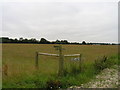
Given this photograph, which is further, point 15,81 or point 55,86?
point 15,81

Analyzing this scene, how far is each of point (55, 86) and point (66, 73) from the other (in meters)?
1.74

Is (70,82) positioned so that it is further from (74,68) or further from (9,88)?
(9,88)

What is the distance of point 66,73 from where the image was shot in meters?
6.63

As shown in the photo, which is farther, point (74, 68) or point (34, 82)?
point (74, 68)

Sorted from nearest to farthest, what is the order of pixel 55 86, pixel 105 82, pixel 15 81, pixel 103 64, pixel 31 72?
pixel 55 86, pixel 15 81, pixel 105 82, pixel 31 72, pixel 103 64

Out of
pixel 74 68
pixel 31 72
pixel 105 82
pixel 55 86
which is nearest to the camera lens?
pixel 55 86

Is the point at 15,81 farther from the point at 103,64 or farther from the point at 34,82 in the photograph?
the point at 103,64

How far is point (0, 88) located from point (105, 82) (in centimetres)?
338

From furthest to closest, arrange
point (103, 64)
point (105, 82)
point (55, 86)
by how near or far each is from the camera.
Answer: point (103, 64)
point (105, 82)
point (55, 86)

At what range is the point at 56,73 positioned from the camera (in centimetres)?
668

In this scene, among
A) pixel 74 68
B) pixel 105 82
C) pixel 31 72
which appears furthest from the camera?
pixel 74 68

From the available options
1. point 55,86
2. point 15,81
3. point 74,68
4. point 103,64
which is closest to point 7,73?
point 15,81

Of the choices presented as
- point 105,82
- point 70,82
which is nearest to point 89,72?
point 105,82

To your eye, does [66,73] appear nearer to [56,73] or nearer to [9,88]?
[56,73]
